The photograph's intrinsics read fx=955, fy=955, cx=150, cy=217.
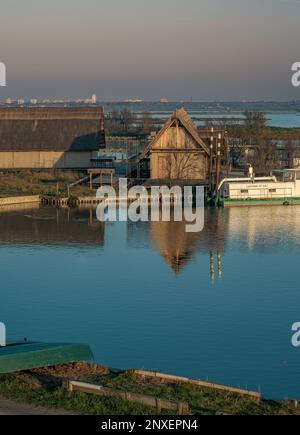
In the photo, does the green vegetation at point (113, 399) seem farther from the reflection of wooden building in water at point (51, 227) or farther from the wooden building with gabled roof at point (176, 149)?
the wooden building with gabled roof at point (176, 149)

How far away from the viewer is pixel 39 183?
36.8 metres

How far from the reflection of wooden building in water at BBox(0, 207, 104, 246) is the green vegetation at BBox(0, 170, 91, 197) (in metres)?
2.08

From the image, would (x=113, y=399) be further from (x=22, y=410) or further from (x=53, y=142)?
(x=53, y=142)

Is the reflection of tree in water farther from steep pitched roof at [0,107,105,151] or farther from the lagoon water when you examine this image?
steep pitched roof at [0,107,105,151]

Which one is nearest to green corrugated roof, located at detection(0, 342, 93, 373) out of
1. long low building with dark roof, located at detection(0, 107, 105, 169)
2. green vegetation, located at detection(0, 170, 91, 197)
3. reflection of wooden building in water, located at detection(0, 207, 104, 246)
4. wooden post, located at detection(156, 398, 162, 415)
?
wooden post, located at detection(156, 398, 162, 415)

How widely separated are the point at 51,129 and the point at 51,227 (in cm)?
1140

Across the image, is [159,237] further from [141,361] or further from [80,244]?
[141,361]

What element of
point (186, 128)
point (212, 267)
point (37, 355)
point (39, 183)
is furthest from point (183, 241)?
point (37, 355)

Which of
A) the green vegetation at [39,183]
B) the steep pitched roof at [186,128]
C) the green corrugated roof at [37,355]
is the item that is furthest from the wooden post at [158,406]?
the steep pitched roof at [186,128]

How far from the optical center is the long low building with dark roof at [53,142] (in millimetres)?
38531

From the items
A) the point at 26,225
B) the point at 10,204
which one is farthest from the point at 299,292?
the point at 10,204

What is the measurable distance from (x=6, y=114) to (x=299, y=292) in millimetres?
23319

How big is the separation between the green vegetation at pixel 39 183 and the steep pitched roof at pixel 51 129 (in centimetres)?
107
